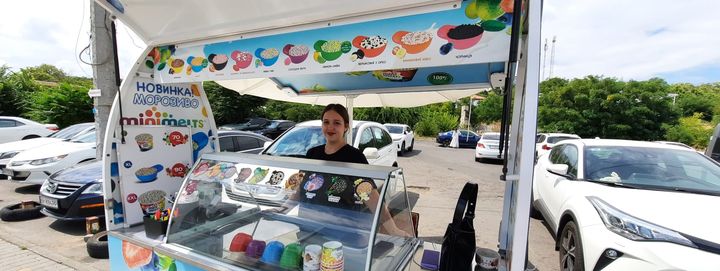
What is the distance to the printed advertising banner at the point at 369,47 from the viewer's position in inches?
63.2

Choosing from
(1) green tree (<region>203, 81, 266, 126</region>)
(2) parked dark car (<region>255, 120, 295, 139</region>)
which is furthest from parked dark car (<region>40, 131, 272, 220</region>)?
(1) green tree (<region>203, 81, 266, 126</region>)

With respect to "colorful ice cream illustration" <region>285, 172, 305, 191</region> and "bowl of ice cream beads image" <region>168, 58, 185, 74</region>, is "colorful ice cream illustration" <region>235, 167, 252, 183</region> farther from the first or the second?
"bowl of ice cream beads image" <region>168, 58, 185, 74</region>

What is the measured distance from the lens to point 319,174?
7.13 feet

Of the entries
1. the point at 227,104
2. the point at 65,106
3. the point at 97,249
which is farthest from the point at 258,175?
the point at 227,104

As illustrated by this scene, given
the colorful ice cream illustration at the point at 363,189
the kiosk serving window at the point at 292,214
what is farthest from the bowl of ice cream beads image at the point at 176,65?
the colorful ice cream illustration at the point at 363,189

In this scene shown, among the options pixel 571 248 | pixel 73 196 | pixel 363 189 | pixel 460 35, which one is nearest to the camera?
pixel 460 35

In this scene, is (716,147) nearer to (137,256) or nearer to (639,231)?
(639,231)

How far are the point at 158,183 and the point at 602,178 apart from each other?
186 inches

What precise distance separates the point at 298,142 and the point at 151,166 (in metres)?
2.93

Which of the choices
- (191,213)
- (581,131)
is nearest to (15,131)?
(191,213)

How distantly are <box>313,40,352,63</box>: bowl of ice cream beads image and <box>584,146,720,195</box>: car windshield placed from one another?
11.8 feet

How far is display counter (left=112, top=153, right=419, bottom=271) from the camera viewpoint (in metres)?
1.93

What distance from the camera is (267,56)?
86.8 inches

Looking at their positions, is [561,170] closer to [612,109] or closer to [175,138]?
[175,138]
